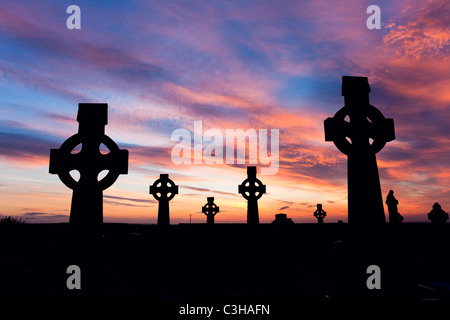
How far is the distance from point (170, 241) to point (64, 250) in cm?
324

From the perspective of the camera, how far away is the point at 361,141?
24.7 ft

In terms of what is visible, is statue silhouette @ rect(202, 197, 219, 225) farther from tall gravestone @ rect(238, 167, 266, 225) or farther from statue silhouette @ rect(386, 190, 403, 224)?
statue silhouette @ rect(386, 190, 403, 224)

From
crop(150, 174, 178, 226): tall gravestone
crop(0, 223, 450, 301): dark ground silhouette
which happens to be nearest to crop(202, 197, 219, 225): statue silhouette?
crop(150, 174, 178, 226): tall gravestone

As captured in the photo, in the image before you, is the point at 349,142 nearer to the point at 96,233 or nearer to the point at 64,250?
the point at 96,233

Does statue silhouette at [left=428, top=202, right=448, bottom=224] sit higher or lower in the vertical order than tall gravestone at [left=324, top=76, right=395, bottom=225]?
lower

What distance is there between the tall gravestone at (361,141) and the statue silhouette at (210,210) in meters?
14.8

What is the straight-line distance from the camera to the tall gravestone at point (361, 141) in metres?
7.12

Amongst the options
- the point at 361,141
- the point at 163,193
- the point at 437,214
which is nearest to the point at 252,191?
the point at 163,193

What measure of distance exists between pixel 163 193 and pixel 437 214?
16.1m

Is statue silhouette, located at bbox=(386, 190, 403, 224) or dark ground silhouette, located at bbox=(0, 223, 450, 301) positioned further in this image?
statue silhouette, located at bbox=(386, 190, 403, 224)

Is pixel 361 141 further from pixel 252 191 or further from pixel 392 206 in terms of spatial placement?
pixel 392 206

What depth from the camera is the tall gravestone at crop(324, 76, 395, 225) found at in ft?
23.4

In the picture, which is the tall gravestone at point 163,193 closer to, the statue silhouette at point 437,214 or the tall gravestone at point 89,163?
the tall gravestone at point 89,163

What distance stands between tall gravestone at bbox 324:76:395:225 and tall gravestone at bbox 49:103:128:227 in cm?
494
